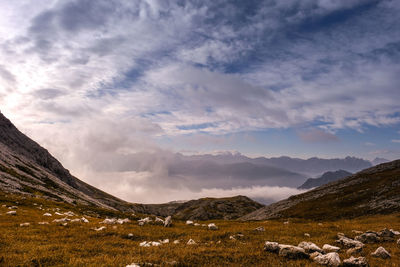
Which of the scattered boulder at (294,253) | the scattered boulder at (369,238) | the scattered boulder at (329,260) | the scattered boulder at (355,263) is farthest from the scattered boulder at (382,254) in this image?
the scattered boulder at (369,238)

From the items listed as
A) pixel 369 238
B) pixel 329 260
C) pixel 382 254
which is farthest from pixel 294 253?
pixel 369 238

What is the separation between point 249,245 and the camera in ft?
52.5

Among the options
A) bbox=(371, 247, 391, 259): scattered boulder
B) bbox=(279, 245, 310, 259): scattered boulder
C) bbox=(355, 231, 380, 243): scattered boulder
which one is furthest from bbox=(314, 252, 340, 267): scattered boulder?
bbox=(355, 231, 380, 243): scattered boulder

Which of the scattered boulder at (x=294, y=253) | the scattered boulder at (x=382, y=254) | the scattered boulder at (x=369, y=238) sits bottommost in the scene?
the scattered boulder at (x=369, y=238)

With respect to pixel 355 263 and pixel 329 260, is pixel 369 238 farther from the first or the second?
pixel 329 260

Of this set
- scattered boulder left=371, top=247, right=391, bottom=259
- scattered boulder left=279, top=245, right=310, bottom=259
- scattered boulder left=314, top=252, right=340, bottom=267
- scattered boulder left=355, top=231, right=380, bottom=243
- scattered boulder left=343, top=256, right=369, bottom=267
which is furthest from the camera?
scattered boulder left=355, top=231, right=380, bottom=243

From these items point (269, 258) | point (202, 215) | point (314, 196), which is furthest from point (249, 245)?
point (202, 215)

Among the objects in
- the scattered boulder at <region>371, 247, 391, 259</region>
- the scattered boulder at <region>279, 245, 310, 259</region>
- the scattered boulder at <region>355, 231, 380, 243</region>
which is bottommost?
the scattered boulder at <region>355, 231, 380, 243</region>

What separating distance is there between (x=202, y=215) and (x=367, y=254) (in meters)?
194

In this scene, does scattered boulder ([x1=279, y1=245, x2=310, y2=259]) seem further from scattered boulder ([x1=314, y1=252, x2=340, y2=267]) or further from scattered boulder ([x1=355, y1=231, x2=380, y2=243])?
scattered boulder ([x1=355, y1=231, x2=380, y2=243])

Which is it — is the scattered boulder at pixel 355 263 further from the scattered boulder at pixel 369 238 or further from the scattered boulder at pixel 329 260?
the scattered boulder at pixel 369 238

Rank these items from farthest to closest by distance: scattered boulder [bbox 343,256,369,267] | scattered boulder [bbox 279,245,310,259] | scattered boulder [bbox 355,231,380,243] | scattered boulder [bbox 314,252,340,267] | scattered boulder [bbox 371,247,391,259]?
scattered boulder [bbox 355,231,380,243]
scattered boulder [bbox 371,247,391,259]
scattered boulder [bbox 279,245,310,259]
scattered boulder [bbox 314,252,340,267]
scattered boulder [bbox 343,256,369,267]

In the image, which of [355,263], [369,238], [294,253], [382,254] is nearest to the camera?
[355,263]

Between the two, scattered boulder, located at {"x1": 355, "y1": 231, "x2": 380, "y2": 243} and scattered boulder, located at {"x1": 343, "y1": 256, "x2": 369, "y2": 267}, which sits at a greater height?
scattered boulder, located at {"x1": 343, "y1": 256, "x2": 369, "y2": 267}
